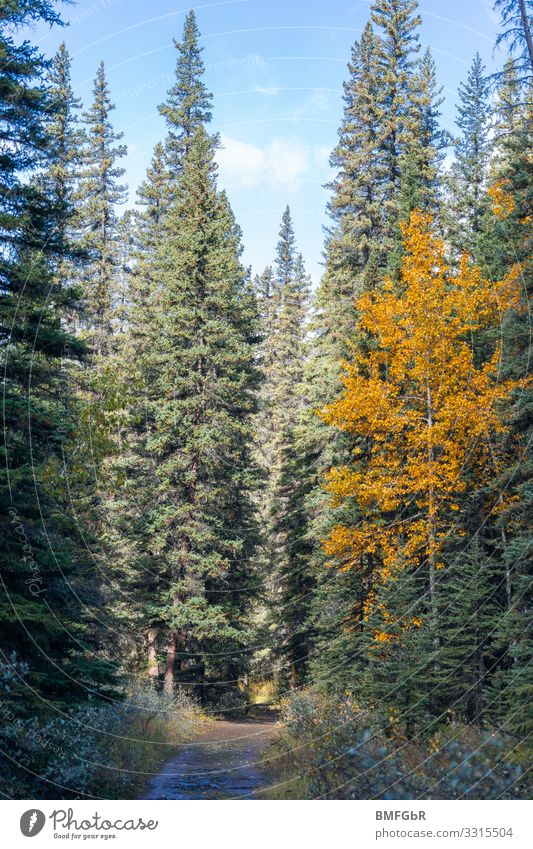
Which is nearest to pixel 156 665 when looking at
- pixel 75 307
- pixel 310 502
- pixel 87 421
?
pixel 310 502

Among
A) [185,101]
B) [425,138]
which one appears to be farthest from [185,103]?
[425,138]

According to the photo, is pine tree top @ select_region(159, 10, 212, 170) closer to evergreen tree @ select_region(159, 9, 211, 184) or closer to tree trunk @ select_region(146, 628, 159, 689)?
evergreen tree @ select_region(159, 9, 211, 184)

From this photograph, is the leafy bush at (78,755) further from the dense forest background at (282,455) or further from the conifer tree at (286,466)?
the conifer tree at (286,466)

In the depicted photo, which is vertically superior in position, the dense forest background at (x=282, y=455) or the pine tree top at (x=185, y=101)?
the pine tree top at (x=185, y=101)

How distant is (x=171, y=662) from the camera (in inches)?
952

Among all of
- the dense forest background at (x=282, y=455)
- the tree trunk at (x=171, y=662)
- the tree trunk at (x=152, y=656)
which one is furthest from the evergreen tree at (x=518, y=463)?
the tree trunk at (x=152, y=656)

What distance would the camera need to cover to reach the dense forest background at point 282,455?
398 inches

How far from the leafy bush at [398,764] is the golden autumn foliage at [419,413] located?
16.2 ft

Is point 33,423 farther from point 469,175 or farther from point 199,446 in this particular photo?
→ point 469,175

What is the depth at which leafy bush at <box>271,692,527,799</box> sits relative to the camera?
23.9 ft

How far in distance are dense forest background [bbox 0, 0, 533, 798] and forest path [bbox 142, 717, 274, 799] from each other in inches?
40.4

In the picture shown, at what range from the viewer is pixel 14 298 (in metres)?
11.1

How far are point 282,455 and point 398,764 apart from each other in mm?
27145
